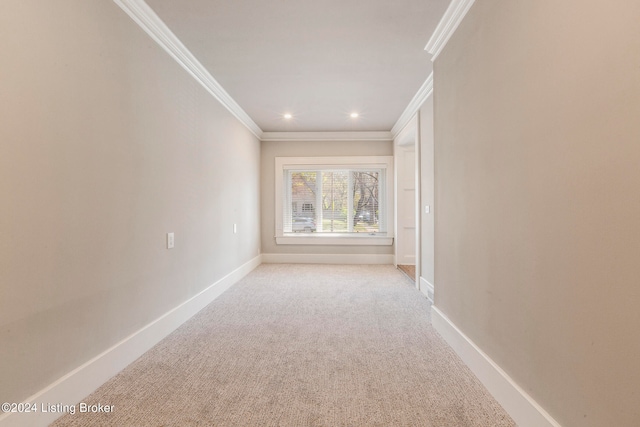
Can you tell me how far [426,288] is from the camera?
12.2ft

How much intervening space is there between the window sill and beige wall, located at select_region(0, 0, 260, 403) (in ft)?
9.85

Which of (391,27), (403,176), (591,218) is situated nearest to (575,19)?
(591,218)

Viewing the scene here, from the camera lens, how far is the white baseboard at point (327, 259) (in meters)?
5.87

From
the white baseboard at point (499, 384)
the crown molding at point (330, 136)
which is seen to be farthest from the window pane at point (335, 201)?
the white baseboard at point (499, 384)

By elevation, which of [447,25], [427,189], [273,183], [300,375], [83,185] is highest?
[447,25]

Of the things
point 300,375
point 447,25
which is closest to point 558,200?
point 300,375

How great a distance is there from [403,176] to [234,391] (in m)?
4.48

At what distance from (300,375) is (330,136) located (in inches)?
177

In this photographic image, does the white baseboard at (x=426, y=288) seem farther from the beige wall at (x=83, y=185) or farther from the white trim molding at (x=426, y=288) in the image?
the beige wall at (x=83, y=185)

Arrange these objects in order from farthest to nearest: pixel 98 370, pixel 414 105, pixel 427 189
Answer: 1. pixel 414 105
2. pixel 427 189
3. pixel 98 370

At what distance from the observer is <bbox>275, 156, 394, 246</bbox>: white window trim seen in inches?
229

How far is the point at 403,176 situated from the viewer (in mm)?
5508

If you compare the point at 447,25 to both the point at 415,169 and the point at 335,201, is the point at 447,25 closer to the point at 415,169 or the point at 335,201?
the point at 415,169

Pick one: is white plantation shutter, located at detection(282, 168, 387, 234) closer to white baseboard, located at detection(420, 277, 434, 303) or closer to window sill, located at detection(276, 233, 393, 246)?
window sill, located at detection(276, 233, 393, 246)
